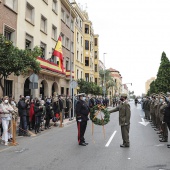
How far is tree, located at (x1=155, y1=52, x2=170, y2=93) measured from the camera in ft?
201

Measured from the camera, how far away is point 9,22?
18141mm

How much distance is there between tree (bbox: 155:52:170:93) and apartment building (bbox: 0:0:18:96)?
163ft

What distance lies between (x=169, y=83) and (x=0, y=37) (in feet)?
186

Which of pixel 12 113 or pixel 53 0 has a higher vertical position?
pixel 53 0

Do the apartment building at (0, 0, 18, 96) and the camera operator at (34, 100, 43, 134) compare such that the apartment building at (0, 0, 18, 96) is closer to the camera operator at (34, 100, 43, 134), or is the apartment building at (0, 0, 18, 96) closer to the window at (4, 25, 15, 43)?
the window at (4, 25, 15, 43)

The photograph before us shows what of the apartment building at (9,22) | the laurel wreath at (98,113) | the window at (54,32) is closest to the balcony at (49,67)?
the apartment building at (9,22)

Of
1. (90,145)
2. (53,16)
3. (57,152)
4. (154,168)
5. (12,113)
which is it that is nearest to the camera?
(154,168)

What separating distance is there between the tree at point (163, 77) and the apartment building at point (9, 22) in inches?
1959

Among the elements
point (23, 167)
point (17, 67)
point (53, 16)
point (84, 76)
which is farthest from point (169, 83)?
point (23, 167)

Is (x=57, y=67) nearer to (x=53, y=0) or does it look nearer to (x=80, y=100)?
(x=53, y=0)

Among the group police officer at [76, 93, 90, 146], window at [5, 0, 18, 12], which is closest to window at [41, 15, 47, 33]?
window at [5, 0, 18, 12]

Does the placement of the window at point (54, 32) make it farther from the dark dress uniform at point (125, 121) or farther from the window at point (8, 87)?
the dark dress uniform at point (125, 121)

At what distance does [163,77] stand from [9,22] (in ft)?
168

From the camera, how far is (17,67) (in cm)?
1119
